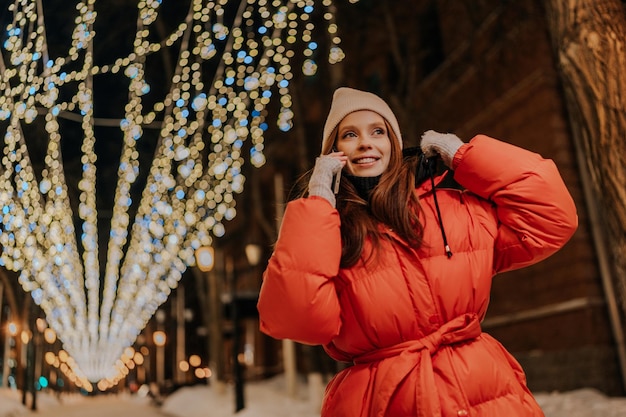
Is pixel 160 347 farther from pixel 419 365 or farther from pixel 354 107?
pixel 419 365

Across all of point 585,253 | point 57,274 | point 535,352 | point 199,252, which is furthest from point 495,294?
point 57,274

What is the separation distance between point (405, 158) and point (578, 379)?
9.25 metres

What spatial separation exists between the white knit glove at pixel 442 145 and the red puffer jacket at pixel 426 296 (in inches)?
2.7

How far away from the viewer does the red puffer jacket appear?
1.95 metres

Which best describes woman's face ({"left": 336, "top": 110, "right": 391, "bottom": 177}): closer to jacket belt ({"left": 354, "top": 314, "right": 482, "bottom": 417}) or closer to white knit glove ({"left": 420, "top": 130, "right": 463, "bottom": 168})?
white knit glove ({"left": 420, "top": 130, "right": 463, "bottom": 168})

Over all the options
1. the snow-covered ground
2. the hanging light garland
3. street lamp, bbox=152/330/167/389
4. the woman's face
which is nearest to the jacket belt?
the woman's face

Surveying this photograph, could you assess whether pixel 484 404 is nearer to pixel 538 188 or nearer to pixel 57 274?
pixel 538 188

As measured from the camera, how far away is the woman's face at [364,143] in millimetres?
2365

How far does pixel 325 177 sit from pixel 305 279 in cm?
40

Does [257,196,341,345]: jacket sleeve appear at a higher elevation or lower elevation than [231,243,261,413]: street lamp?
higher

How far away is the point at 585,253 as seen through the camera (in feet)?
34.3

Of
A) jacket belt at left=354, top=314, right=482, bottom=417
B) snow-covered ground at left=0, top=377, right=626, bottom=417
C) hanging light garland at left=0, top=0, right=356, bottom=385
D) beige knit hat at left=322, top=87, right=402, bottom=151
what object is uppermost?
hanging light garland at left=0, top=0, right=356, bottom=385

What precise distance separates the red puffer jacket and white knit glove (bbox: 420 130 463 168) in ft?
0.22

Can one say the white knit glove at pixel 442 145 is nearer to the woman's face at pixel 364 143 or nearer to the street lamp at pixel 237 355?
the woman's face at pixel 364 143
